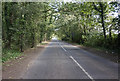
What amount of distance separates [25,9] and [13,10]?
1380 mm

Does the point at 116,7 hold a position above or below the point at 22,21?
above

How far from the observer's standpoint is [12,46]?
57.5ft

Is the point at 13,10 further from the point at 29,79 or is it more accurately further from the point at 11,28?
the point at 29,79

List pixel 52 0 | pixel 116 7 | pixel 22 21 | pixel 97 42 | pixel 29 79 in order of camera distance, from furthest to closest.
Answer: pixel 97 42
pixel 52 0
pixel 22 21
pixel 116 7
pixel 29 79

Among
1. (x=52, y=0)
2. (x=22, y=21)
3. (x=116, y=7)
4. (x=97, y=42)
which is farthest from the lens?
(x=97, y=42)

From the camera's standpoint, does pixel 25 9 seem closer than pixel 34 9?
Yes

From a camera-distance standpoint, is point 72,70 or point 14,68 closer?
point 72,70

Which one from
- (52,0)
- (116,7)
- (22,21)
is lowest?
(22,21)

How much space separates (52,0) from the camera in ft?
71.6

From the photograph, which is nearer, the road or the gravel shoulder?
the road

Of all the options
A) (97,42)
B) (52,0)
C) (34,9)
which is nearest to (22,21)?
(34,9)

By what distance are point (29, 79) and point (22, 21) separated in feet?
37.8

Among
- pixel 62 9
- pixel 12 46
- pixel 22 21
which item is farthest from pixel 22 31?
pixel 62 9

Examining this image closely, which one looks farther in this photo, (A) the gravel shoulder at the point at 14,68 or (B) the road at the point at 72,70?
Result: (A) the gravel shoulder at the point at 14,68
